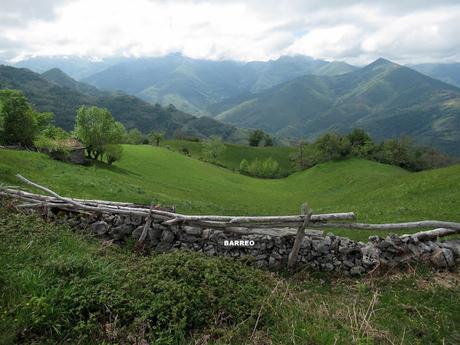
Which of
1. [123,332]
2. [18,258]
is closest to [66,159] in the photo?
[18,258]

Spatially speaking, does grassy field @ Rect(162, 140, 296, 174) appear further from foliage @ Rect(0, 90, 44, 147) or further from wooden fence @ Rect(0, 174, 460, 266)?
wooden fence @ Rect(0, 174, 460, 266)

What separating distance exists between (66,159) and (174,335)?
42790 millimetres

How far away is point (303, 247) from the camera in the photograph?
1295 centimetres

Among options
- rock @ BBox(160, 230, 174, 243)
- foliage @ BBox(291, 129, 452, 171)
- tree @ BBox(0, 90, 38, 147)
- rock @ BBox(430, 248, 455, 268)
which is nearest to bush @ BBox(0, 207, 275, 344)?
rock @ BBox(160, 230, 174, 243)

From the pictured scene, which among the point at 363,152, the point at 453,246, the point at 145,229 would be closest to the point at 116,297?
the point at 145,229

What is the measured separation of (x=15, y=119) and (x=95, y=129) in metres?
10.4

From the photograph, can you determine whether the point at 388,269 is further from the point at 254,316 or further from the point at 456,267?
the point at 254,316

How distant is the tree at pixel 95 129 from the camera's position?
5200 cm

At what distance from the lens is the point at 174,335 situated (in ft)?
23.2

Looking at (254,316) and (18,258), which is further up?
(18,258)

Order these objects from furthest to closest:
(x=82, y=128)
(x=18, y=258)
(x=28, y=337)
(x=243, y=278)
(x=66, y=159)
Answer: (x=82, y=128) < (x=66, y=159) < (x=243, y=278) < (x=18, y=258) < (x=28, y=337)

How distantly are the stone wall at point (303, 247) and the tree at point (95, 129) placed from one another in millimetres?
41654

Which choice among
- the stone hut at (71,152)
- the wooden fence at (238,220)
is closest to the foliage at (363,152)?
the stone hut at (71,152)

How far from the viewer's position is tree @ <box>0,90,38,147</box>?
48.0m
